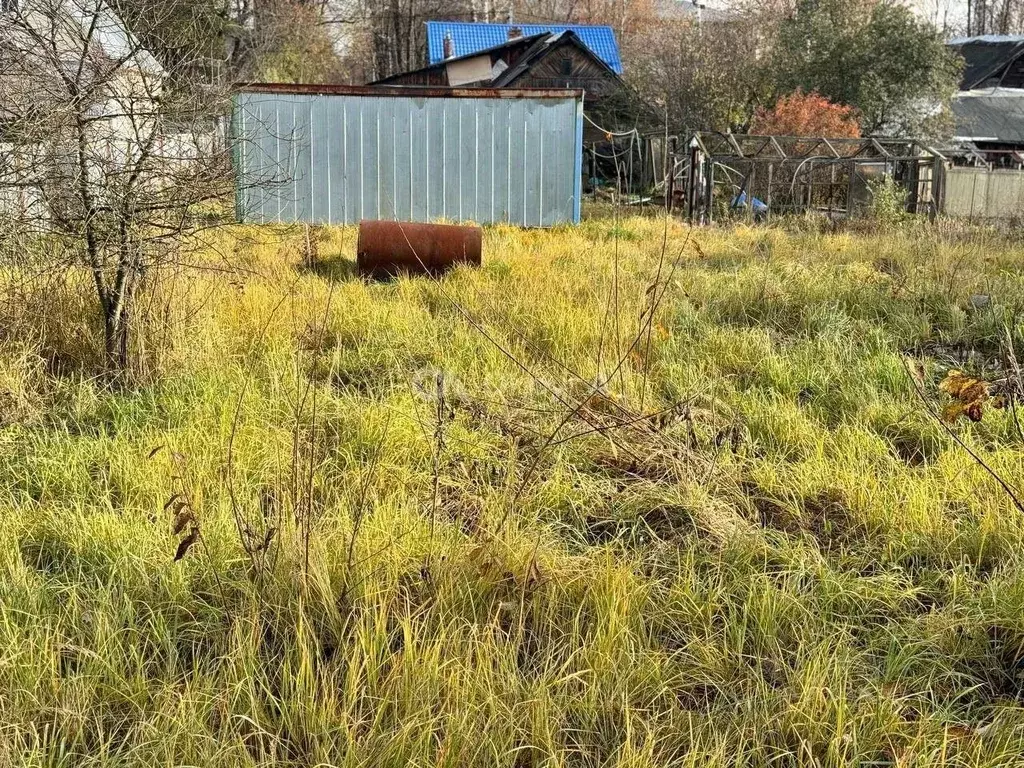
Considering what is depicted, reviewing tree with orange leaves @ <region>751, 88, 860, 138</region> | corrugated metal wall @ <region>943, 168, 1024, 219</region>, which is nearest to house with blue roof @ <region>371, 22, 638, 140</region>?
tree with orange leaves @ <region>751, 88, 860, 138</region>

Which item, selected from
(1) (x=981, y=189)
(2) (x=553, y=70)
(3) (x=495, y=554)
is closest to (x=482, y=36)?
(2) (x=553, y=70)

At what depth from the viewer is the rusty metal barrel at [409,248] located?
7570 mm

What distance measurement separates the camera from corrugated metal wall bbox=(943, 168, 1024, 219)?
15.0 metres

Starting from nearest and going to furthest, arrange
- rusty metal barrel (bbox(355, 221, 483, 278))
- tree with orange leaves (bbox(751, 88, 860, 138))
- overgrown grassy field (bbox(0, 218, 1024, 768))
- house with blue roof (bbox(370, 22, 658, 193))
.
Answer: overgrown grassy field (bbox(0, 218, 1024, 768))
rusty metal barrel (bbox(355, 221, 483, 278))
tree with orange leaves (bbox(751, 88, 860, 138))
house with blue roof (bbox(370, 22, 658, 193))

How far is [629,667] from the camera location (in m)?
2.21

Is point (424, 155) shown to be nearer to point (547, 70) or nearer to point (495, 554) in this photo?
point (495, 554)

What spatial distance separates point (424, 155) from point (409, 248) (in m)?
5.19

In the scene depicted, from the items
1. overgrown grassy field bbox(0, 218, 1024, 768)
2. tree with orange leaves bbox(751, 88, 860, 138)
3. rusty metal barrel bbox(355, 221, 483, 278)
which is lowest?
overgrown grassy field bbox(0, 218, 1024, 768)

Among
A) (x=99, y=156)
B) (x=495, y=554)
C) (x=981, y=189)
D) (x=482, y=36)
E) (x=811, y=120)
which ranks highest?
(x=482, y=36)

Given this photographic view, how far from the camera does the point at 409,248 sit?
761cm

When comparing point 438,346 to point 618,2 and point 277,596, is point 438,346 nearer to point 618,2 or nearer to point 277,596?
point 277,596

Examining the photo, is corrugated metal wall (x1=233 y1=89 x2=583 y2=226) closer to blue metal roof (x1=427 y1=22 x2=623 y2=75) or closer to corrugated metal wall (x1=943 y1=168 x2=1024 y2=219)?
corrugated metal wall (x1=943 y1=168 x2=1024 y2=219)

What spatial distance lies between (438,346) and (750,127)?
64.8 feet

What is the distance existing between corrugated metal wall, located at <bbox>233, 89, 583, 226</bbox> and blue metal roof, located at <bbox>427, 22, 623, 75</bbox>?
82.3ft
